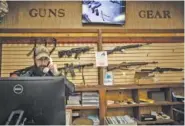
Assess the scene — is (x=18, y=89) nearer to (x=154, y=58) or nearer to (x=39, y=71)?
(x=39, y=71)

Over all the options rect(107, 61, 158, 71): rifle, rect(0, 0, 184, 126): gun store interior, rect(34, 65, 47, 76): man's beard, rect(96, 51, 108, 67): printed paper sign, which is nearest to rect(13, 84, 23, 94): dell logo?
rect(34, 65, 47, 76): man's beard

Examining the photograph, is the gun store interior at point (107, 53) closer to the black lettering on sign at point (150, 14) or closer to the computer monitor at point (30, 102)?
the black lettering on sign at point (150, 14)

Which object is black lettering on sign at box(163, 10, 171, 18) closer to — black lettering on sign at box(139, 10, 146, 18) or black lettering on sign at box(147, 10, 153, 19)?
black lettering on sign at box(147, 10, 153, 19)

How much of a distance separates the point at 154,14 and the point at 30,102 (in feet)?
10.7

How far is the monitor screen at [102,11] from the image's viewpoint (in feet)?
11.3

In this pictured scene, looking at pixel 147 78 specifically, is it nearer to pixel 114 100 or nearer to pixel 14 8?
pixel 114 100

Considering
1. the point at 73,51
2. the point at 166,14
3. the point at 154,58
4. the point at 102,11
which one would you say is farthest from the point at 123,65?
the point at 166,14

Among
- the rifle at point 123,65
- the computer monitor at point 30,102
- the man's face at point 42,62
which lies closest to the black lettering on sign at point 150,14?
the rifle at point 123,65

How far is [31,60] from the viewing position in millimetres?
3336

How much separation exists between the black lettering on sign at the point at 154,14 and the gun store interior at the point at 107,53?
0.7 inches

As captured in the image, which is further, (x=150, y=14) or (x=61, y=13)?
(x=150, y=14)

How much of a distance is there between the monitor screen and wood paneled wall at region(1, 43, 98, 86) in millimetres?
424

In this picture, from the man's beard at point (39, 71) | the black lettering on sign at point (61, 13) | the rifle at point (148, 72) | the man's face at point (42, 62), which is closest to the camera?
the man's beard at point (39, 71)

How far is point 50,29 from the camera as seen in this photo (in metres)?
3.41
